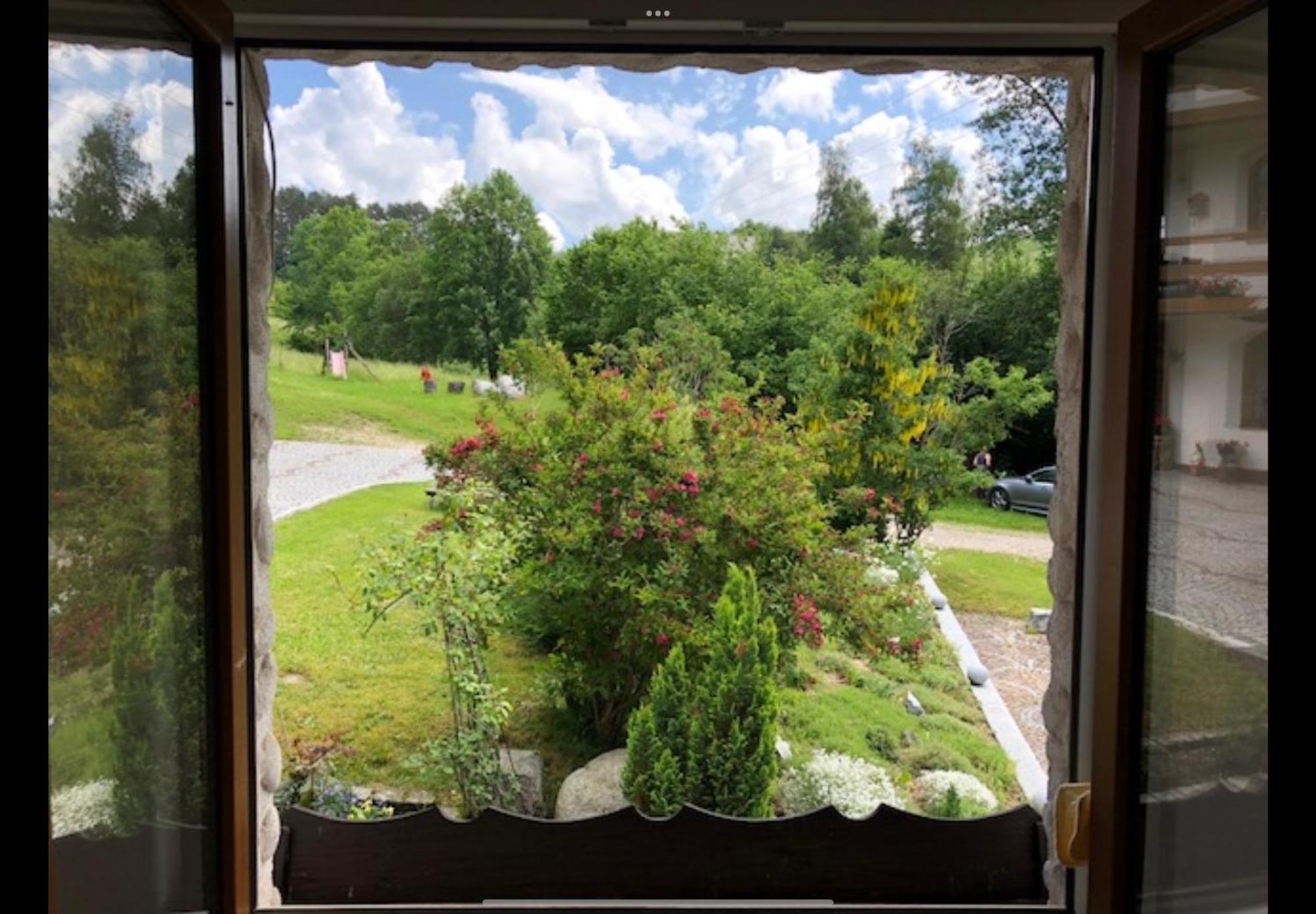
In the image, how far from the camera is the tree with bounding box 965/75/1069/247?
2.28 meters

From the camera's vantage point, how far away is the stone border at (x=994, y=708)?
7.67ft

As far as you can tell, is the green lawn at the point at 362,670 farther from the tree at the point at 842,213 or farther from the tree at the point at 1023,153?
the tree at the point at 1023,153

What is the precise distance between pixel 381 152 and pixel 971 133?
1436 mm

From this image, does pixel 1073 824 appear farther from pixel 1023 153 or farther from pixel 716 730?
pixel 1023 153

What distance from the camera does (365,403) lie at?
237cm

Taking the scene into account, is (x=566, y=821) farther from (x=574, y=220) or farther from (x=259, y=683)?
(x=574, y=220)

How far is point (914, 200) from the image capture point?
7.71 feet

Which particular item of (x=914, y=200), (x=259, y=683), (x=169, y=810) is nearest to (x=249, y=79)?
(x=259, y=683)

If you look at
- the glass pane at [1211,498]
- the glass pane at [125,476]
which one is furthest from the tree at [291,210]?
the glass pane at [1211,498]

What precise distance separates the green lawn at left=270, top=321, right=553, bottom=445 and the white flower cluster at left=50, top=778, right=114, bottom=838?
1257 millimetres

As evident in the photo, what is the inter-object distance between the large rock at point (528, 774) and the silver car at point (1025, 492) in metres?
1.31

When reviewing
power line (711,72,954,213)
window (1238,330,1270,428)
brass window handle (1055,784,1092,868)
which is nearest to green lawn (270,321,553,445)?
power line (711,72,954,213)

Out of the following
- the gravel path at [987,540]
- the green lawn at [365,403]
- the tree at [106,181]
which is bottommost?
the gravel path at [987,540]

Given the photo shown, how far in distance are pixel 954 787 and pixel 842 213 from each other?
1.43m
